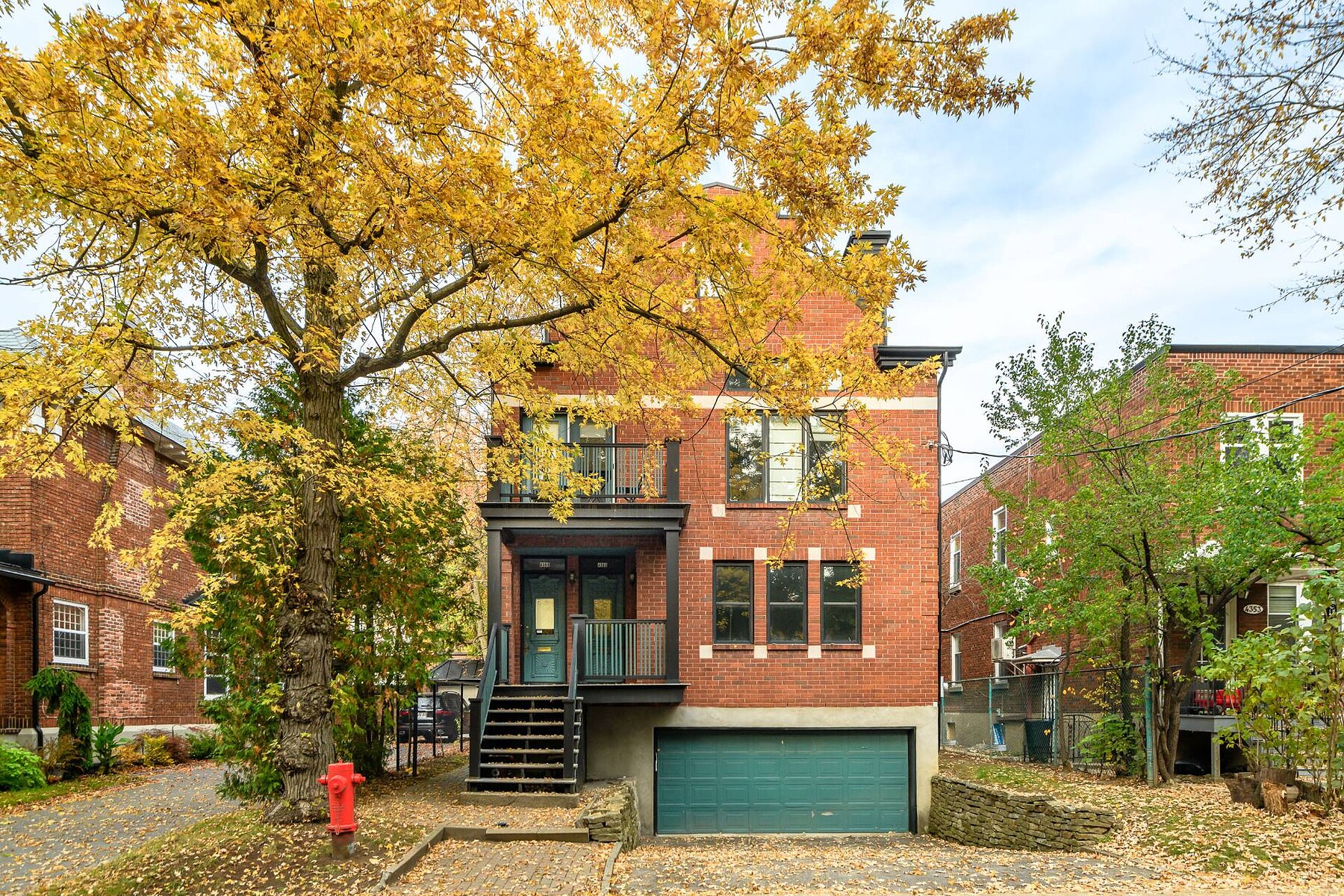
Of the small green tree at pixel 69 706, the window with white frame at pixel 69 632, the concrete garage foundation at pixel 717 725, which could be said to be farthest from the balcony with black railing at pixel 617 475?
the window with white frame at pixel 69 632

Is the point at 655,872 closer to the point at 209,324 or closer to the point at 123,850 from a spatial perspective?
the point at 123,850

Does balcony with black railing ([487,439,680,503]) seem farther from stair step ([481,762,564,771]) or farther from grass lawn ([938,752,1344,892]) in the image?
grass lawn ([938,752,1344,892])

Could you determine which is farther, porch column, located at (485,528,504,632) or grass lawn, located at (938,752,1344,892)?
porch column, located at (485,528,504,632)

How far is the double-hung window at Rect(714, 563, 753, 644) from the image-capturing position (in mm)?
18250

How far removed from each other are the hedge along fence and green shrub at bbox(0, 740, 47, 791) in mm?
15327

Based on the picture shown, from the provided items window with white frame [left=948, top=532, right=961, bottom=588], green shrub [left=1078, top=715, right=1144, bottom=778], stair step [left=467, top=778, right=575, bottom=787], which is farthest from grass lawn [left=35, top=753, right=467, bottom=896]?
window with white frame [left=948, top=532, right=961, bottom=588]

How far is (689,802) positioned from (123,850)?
9.59 meters

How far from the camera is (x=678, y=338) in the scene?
38.9 feet

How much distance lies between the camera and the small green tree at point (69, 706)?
18453 millimetres

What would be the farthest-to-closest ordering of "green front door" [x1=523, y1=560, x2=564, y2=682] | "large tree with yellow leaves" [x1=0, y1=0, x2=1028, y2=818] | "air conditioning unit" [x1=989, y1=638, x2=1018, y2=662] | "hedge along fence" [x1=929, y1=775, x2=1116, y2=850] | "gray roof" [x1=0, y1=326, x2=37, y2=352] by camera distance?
"air conditioning unit" [x1=989, y1=638, x2=1018, y2=662], "gray roof" [x1=0, y1=326, x2=37, y2=352], "green front door" [x1=523, y1=560, x2=564, y2=682], "hedge along fence" [x1=929, y1=775, x2=1116, y2=850], "large tree with yellow leaves" [x1=0, y1=0, x2=1028, y2=818]

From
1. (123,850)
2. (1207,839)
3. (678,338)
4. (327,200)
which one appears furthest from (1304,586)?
(123,850)

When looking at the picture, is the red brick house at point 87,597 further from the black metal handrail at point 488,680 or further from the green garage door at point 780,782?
the green garage door at point 780,782

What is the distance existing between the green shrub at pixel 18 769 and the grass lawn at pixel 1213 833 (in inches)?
624

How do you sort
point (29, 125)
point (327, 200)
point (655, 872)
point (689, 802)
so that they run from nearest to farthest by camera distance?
point (29, 125)
point (327, 200)
point (655, 872)
point (689, 802)
